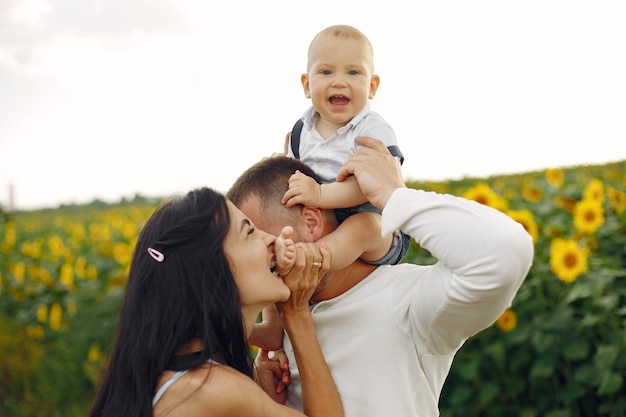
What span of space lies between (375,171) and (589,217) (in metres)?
2.24

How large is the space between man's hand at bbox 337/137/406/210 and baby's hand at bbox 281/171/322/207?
7 cm

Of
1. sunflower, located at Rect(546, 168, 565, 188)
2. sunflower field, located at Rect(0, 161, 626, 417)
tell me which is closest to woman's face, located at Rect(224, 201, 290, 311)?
sunflower field, located at Rect(0, 161, 626, 417)

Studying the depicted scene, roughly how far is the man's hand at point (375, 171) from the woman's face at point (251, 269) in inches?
10.7

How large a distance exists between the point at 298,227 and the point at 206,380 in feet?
1.59

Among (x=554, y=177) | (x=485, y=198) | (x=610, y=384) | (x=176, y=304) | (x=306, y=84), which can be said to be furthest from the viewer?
(x=554, y=177)

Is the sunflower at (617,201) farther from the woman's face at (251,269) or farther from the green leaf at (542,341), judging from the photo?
the woman's face at (251,269)

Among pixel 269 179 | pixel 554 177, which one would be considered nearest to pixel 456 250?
pixel 269 179

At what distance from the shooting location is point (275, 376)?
6.73ft

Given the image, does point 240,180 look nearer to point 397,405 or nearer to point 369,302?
point 369,302

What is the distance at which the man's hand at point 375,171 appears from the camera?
5.89ft

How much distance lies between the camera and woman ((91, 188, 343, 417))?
1.63 m

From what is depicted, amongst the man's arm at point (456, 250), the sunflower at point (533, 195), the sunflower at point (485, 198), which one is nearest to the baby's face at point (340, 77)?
the man's arm at point (456, 250)

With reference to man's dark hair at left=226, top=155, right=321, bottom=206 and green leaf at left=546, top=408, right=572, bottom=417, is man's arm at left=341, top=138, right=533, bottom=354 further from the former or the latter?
green leaf at left=546, top=408, right=572, bottom=417

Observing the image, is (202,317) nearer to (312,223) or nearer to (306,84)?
(312,223)
